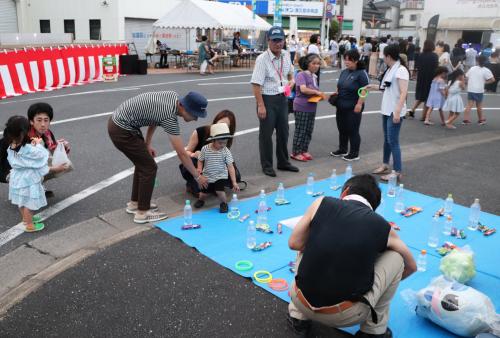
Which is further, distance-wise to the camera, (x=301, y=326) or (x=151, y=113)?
(x=151, y=113)

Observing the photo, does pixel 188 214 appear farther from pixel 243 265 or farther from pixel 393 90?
pixel 393 90

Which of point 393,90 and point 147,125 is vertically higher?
point 393,90

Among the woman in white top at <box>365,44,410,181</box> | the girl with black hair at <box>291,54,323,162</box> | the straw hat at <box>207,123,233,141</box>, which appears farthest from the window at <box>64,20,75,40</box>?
the straw hat at <box>207,123,233,141</box>

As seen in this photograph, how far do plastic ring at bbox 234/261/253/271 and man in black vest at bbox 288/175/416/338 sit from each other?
43.7 inches

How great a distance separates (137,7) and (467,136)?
882 inches

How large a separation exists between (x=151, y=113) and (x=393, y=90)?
3.76 meters

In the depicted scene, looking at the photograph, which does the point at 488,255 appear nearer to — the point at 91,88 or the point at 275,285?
the point at 275,285

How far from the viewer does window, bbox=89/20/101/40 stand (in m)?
26.9

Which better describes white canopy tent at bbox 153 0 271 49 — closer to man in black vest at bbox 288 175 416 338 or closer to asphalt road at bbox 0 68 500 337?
asphalt road at bbox 0 68 500 337

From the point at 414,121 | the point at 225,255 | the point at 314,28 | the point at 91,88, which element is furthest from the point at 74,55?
the point at 314,28

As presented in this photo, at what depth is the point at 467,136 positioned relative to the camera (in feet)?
33.7

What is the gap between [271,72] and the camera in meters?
6.62

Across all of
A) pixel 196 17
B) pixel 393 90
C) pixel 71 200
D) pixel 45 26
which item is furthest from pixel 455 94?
pixel 45 26

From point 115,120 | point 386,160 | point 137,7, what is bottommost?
point 386,160
